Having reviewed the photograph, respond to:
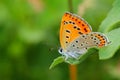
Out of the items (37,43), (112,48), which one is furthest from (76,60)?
(37,43)

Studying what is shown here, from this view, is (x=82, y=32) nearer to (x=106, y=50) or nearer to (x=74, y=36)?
(x=74, y=36)

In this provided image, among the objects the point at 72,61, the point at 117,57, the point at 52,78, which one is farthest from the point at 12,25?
the point at 72,61

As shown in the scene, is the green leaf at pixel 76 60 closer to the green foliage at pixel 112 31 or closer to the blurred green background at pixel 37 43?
the green foliage at pixel 112 31

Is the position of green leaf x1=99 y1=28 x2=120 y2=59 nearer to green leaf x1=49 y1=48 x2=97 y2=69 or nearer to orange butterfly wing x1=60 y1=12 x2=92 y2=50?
green leaf x1=49 y1=48 x2=97 y2=69

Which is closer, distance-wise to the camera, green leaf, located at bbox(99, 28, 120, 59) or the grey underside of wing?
green leaf, located at bbox(99, 28, 120, 59)

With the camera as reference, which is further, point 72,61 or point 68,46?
point 68,46

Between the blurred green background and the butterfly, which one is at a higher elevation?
the blurred green background

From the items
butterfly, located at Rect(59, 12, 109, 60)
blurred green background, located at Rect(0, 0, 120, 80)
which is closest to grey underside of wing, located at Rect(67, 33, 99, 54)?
butterfly, located at Rect(59, 12, 109, 60)
